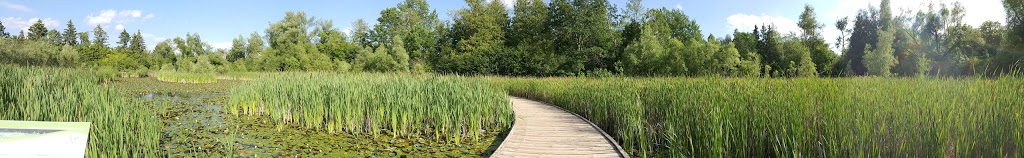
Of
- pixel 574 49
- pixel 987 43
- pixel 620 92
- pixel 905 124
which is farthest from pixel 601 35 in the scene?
pixel 905 124

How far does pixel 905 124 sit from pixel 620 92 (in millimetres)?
4936

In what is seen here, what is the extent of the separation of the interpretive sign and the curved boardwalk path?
3235 mm

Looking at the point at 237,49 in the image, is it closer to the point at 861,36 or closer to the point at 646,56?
the point at 646,56

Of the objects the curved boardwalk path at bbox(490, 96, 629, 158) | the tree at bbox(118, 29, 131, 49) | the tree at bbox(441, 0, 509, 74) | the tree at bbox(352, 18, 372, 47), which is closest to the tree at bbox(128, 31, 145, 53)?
the tree at bbox(118, 29, 131, 49)

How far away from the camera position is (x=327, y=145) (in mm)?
5887

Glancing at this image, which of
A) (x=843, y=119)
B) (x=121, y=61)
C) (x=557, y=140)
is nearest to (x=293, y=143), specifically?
(x=557, y=140)

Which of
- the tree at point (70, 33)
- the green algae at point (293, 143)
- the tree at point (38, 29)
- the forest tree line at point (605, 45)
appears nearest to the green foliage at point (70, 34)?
the tree at point (70, 33)

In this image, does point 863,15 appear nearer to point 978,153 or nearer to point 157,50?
point 978,153

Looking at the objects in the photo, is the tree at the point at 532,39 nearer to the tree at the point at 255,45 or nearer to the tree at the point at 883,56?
the tree at the point at 883,56

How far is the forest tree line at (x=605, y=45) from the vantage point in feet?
90.3

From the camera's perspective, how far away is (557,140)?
5895mm

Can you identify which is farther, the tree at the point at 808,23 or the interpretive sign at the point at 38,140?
the tree at the point at 808,23

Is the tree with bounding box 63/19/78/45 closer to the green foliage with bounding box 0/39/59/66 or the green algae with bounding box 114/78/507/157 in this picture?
the green foliage with bounding box 0/39/59/66

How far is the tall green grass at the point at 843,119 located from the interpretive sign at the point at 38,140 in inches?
155
